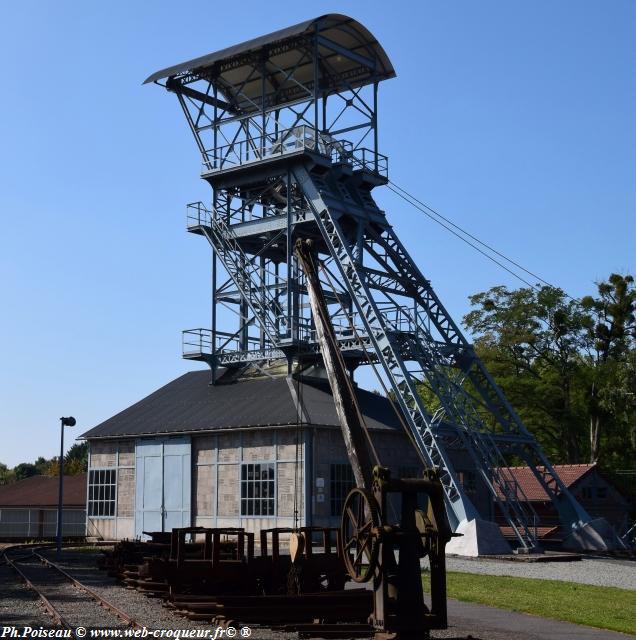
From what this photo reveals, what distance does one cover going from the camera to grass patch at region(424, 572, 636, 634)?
55.0 feet

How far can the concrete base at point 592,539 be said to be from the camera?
33781mm

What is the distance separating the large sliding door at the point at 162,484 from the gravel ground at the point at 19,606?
48.7 feet

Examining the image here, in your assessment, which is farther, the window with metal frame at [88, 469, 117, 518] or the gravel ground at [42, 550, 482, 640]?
the window with metal frame at [88, 469, 117, 518]

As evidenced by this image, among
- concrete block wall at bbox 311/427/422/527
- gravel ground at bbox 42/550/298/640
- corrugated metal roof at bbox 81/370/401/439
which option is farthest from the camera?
corrugated metal roof at bbox 81/370/401/439

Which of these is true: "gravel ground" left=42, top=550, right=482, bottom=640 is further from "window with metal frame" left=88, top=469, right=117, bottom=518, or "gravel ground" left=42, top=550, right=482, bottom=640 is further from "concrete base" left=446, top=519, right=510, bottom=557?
"window with metal frame" left=88, top=469, right=117, bottom=518

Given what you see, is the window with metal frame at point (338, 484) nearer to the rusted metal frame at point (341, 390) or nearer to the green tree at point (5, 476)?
the rusted metal frame at point (341, 390)

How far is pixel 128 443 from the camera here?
4097 cm

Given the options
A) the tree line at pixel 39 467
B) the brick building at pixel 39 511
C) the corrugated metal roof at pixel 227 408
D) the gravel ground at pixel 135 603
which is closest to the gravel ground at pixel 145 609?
the gravel ground at pixel 135 603

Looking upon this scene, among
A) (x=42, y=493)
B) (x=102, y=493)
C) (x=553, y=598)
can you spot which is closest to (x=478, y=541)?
(x=553, y=598)

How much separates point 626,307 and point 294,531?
4028 cm

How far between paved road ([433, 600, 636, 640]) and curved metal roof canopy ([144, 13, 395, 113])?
26.1 metres

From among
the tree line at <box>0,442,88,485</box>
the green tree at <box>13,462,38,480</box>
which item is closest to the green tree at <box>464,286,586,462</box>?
the tree line at <box>0,442,88,485</box>

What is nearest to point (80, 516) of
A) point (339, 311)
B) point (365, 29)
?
point (339, 311)

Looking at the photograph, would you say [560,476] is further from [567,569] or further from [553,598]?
[553,598]
